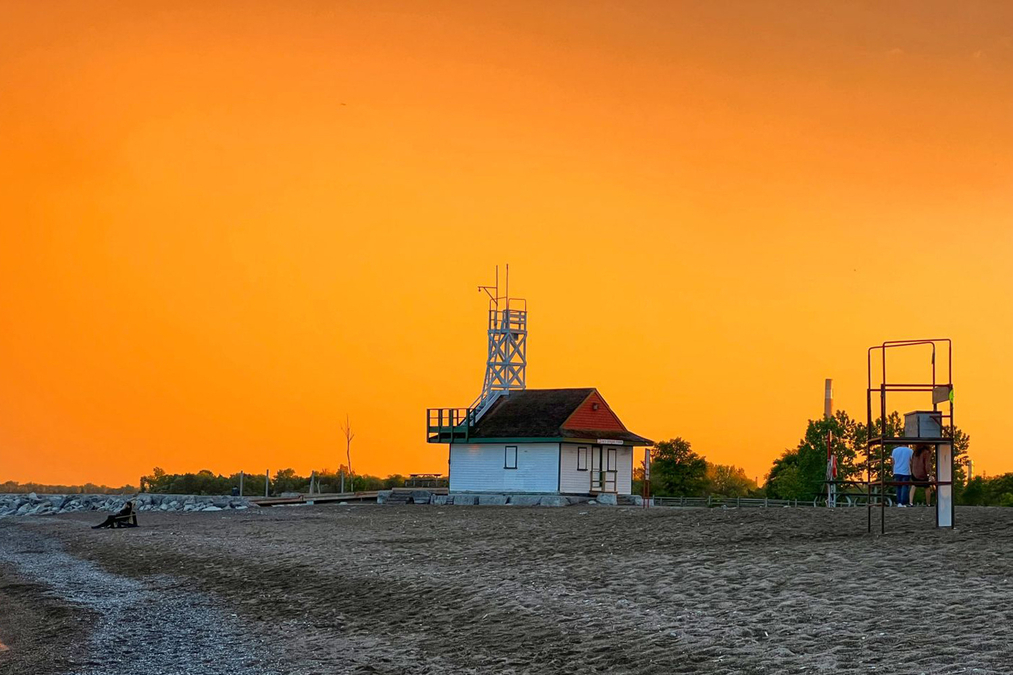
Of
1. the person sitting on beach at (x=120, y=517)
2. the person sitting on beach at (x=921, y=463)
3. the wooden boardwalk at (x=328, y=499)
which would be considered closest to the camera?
the person sitting on beach at (x=921, y=463)

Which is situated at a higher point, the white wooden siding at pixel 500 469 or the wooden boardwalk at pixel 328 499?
the white wooden siding at pixel 500 469

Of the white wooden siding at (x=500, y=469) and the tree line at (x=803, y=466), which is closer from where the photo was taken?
the white wooden siding at (x=500, y=469)

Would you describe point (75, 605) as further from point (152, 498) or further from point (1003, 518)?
point (152, 498)

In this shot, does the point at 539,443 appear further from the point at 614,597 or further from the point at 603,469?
the point at 614,597

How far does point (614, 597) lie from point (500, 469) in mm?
42602

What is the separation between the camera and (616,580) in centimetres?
2075

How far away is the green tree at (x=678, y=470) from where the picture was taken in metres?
88.1

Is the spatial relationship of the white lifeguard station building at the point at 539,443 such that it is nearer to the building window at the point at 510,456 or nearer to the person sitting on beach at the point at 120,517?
the building window at the point at 510,456

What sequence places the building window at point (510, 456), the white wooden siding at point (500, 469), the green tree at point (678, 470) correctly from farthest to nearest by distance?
the green tree at point (678, 470)
the building window at point (510, 456)
the white wooden siding at point (500, 469)

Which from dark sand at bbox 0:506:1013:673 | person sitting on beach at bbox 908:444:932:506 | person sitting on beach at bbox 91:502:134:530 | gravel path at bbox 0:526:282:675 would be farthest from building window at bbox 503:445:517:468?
person sitting on beach at bbox 908:444:932:506

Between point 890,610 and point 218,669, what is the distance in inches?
389

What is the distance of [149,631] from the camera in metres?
20.6

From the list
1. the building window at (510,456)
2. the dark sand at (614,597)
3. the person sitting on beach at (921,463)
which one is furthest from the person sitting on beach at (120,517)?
the person sitting on beach at (921,463)

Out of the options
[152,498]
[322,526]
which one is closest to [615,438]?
[322,526]
